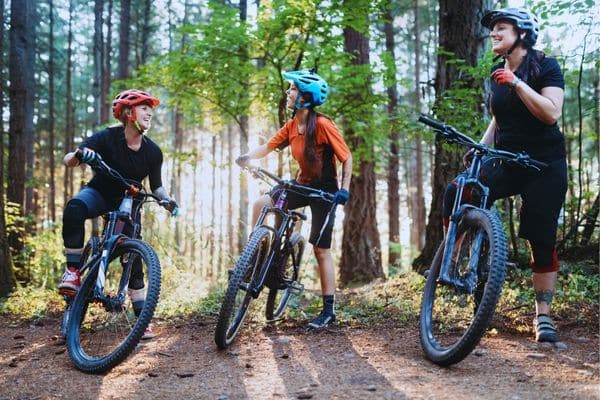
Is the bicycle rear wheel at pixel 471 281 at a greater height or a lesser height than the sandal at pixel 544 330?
greater

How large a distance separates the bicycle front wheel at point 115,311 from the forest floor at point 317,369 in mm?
125

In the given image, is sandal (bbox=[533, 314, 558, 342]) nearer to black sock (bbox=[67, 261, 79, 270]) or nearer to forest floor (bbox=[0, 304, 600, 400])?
forest floor (bbox=[0, 304, 600, 400])

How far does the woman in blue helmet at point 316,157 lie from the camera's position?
4.60 meters

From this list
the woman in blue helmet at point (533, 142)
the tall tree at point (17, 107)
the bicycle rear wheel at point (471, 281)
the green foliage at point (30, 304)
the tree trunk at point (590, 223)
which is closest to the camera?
the bicycle rear wheel at point (471, 281)

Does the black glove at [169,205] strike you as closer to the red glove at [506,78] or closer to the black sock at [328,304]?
the black sock at [328,304]

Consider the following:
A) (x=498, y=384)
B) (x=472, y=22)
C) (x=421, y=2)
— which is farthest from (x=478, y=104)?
(x=421, y=2)

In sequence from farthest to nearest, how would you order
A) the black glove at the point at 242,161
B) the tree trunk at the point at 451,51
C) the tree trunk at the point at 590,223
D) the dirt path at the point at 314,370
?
the tree trunk at the point at 451,51
the tree trunk at the point at 590,223
the black glove at the point at 242,161
the dirt path at the point at 314,370

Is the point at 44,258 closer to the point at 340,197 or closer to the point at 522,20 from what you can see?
the point at 340,197

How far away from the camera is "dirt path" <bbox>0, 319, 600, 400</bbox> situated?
280 cm

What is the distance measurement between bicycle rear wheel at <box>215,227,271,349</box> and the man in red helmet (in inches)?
30.4

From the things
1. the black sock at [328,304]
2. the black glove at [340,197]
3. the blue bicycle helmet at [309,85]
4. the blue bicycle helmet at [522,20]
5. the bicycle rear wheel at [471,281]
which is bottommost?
the black sock at [328,304]

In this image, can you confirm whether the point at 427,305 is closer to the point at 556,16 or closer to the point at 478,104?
the point at 478,104

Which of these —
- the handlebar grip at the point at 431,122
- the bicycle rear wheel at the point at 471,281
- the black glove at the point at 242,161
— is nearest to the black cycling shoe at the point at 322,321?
the bicycle rear wheel at the point at 471,281

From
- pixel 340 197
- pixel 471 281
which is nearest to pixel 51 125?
pixel 340 197
